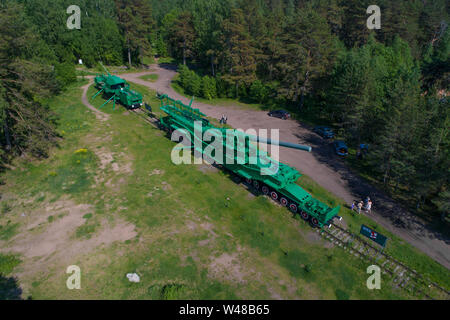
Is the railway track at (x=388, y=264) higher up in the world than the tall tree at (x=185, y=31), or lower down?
lower down

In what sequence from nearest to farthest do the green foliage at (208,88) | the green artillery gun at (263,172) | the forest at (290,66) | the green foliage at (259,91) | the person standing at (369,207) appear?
the green artillery gun at (263,172) < the person standing at (369,207) < the forest at (290,66) < the green foliage at (259,91) < the green foliage at (208,88)

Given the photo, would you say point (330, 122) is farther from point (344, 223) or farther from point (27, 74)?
point (27, 74)

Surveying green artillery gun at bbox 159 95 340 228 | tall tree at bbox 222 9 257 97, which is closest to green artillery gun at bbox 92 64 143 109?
green artillery gun at bbox 159 95 340 228

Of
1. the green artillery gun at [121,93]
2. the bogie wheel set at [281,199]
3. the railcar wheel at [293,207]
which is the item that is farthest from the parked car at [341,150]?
the green artillery gun at [121,93]

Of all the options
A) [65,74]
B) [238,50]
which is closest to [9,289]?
[65,74]

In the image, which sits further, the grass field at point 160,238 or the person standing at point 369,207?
the person standing at point 369,207

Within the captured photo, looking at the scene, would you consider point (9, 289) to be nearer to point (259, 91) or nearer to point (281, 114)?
point (281, 114)

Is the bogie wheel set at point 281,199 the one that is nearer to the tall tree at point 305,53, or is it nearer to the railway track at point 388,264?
the railway track at point 388,264
